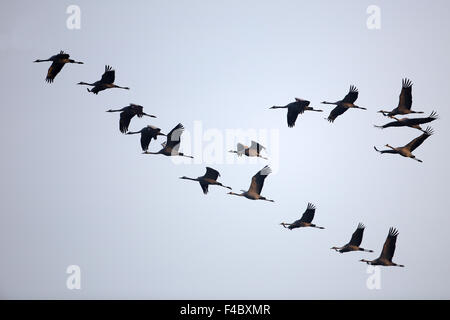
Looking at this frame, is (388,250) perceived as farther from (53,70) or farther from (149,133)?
(53,70)

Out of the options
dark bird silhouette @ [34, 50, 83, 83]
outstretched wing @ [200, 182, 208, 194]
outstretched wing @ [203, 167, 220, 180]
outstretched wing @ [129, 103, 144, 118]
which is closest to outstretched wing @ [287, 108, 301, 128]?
outstretched wing @ [203, 167, 220, 180]

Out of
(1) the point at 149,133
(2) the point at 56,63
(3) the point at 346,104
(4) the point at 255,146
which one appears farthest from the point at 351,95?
(2) the point at 56,63

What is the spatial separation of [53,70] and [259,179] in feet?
34.5

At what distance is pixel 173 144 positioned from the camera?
138ft

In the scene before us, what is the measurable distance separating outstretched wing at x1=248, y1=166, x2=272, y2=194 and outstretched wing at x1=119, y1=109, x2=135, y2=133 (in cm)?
621

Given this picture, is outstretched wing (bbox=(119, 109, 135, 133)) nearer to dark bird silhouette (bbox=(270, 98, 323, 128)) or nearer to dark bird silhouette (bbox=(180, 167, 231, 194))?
dark bird silhouette (bbox=(180, 167, 231, 194))

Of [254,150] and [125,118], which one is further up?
[125,118]

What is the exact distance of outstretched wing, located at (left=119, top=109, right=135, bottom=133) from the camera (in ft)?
138

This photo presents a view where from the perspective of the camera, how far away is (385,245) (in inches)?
1695

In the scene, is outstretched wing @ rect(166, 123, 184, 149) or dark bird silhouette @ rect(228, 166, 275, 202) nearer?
outstretched wing @ rect(166, 123, 184, 149)

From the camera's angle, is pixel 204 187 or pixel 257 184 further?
pixel 204 187

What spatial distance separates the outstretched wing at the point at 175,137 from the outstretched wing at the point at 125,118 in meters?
2.04
